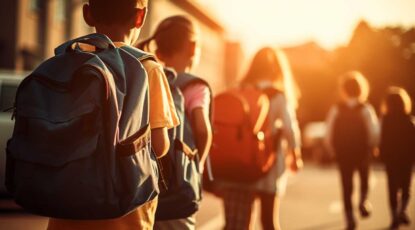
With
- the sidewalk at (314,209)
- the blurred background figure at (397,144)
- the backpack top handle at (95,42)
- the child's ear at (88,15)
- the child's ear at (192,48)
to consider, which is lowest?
the sidewalk at (314,209)

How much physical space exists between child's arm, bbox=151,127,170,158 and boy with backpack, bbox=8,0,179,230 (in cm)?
2

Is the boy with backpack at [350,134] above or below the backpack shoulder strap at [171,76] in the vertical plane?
below

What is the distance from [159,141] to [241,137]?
2.44m

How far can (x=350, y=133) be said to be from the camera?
8.51 m

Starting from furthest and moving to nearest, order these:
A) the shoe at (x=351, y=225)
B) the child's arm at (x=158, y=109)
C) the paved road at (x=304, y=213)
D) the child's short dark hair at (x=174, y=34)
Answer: the paved road at (x=304, y=213) < the shoe at (x=351, y=225) < the child's short dark hair at (x=174, y=34) < the child's arm at (x=158, y=109)

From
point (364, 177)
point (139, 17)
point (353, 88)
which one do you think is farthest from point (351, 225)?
point (139, 17)

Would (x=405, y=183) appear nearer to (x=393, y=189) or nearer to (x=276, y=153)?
(x=393, y=189)

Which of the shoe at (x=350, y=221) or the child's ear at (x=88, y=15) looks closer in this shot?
the child's ear at (x=88, y=15)

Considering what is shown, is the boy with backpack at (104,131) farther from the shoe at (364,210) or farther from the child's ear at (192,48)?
the shoe at (364,210)

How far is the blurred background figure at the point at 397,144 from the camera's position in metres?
8.91

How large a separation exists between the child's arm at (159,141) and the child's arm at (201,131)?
0.89 m

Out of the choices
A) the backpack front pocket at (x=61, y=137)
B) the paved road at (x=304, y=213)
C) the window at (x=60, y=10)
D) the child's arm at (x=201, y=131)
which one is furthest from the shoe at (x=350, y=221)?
the window at (x=60, y=10)

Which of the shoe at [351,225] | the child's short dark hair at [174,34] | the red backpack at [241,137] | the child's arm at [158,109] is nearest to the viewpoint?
the child's arm at [158,109]

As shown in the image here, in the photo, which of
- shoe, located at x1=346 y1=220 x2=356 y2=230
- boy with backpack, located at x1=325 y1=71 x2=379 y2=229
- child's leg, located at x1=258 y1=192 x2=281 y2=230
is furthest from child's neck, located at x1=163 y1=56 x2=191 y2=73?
shoe, located at x1=346 y1=220 x2=356 y2=230
